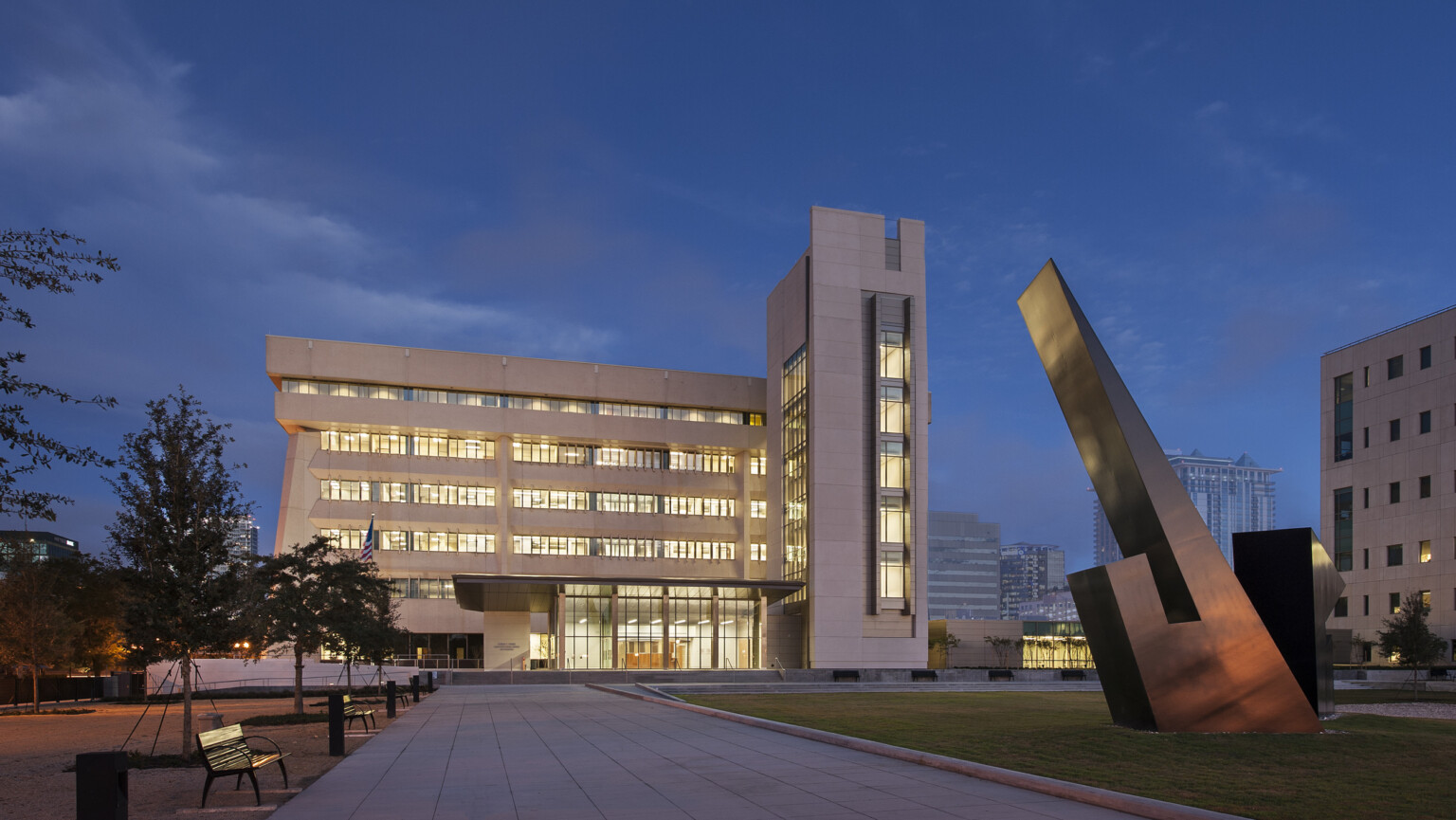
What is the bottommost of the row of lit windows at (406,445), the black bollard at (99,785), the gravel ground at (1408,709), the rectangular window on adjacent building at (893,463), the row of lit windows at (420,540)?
the gravel ground at (1408,709)

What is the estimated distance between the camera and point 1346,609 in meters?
77.6

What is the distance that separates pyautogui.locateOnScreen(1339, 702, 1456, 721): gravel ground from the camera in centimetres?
2891

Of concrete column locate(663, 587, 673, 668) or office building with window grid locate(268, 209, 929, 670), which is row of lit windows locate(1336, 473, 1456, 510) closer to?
office building with window grid locate(268, 209, 929, 670)

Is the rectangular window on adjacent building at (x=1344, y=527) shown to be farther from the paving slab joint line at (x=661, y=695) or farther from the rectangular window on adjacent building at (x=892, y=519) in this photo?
the paving slab joint line at (x=661, y=695)

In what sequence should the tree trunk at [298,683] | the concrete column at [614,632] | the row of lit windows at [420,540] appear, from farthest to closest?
the row of lit windows at [420,540], the concrete column at [614,632], the tree trunk at [298,683]

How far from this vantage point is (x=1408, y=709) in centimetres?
3206

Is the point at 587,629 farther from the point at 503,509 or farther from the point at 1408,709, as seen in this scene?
the point at 1408,709

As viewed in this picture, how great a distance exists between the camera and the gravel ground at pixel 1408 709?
94.8 ft

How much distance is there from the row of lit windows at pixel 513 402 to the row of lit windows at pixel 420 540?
10552 millimetres

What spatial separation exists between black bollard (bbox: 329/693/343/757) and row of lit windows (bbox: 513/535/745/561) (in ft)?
214

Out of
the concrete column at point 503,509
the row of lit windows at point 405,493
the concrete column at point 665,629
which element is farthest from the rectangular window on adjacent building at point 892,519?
the row of lit windows at point 405,493

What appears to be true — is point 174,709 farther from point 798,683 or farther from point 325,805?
point 325,805

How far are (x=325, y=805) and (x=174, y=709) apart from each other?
3382 cm

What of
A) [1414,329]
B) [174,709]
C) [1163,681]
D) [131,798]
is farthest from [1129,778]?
[1414,329]
